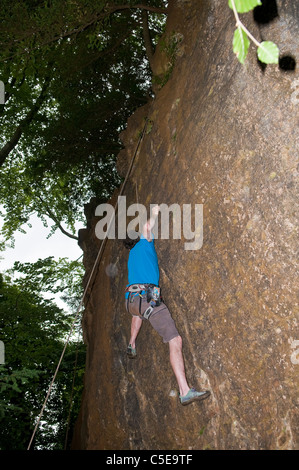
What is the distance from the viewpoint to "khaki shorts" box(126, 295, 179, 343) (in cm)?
460

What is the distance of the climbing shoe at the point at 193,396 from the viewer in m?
4.20

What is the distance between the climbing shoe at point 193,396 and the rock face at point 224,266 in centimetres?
14

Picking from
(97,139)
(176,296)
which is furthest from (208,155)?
(97,139)

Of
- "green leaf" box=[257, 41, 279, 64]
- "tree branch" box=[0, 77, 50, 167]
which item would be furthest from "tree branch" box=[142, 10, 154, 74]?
"green leaf" box=[257, 41, 279, 64]

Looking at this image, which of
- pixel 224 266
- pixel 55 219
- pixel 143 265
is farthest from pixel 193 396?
pixel 55 219

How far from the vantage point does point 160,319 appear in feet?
15.3

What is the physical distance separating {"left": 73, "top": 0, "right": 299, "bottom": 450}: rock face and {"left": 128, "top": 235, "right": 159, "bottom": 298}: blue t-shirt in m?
0.41

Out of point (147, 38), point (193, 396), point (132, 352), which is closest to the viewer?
point (193, 396)

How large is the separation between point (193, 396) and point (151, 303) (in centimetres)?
130

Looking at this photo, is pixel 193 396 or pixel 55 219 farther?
pixel 55 219

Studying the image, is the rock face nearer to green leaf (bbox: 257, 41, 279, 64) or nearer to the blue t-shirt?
the blue t-shirt

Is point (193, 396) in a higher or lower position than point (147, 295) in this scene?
lower

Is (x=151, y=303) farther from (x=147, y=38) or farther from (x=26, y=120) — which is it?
(x=26, y=120)

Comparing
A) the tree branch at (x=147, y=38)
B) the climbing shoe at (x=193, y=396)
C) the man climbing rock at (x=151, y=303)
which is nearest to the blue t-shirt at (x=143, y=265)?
the man climbing rock at (x=151, y=303)
